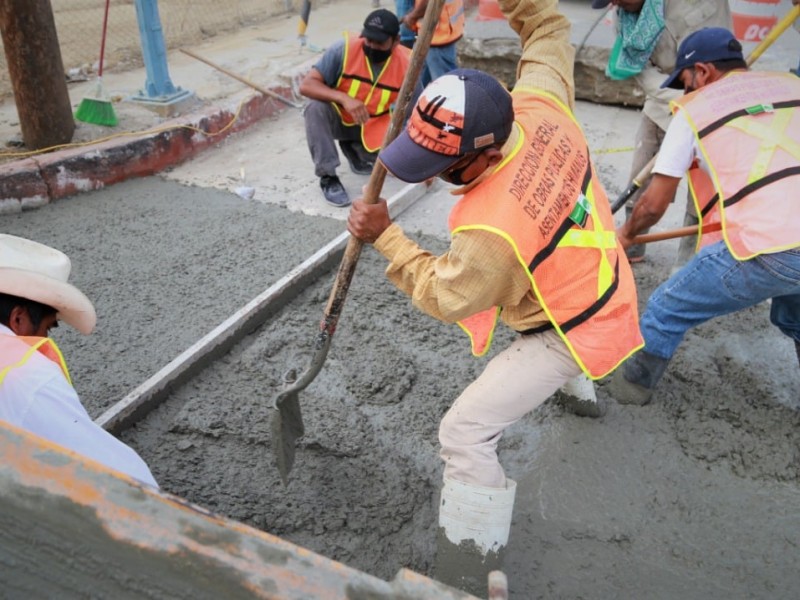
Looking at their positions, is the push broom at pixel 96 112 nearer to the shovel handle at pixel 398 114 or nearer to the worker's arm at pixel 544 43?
the shovel handle at pixel 398 114

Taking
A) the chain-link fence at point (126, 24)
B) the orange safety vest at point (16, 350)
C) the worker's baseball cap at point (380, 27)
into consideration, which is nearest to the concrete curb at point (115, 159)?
the worker's baseball cap at point (380, 27)

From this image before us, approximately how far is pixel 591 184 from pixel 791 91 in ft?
3.63

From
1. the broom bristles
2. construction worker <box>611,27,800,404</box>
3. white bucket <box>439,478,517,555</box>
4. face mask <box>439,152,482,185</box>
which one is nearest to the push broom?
the broom bristles

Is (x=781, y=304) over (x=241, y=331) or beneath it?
over

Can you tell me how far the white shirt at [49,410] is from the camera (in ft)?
5.32

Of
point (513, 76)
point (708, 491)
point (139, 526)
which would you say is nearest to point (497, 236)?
point (139, 526)

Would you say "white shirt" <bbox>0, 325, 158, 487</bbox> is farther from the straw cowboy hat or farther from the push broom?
the push broom

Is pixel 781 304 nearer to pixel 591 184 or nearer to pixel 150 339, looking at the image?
pixel 591 184

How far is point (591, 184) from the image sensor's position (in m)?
2.21

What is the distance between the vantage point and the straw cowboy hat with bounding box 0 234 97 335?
5.88ft

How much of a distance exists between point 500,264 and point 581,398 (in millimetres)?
1315

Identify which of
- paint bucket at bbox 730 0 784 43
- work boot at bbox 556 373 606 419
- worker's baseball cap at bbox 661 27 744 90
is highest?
worker's baseball cap at bbox 661 27 744 90

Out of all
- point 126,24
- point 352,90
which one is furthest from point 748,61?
point 126,24

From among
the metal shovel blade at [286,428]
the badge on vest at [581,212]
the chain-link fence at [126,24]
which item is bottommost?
the chain-link fence at [126,24]
